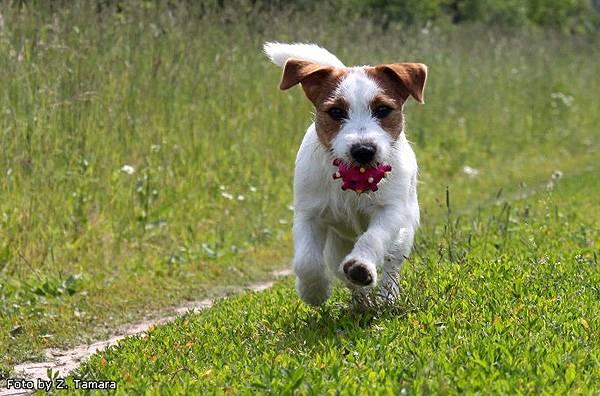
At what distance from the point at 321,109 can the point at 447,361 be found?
168 cm

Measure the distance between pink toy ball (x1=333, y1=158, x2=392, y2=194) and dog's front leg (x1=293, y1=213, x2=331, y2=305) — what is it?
401mm

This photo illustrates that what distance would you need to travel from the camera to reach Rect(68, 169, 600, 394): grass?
4242mm

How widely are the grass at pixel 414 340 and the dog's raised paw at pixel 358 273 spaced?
0.25m

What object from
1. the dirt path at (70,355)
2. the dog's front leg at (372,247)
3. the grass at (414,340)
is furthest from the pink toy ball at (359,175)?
the dirt path at (70,355)

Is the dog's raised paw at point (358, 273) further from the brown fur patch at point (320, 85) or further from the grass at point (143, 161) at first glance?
the grass at point (143, 161)

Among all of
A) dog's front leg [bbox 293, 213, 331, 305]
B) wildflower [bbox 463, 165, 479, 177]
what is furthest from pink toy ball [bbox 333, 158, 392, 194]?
wildflower [bbox 463, 165, 479, 177]

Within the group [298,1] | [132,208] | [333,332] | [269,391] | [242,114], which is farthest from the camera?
[298,1]

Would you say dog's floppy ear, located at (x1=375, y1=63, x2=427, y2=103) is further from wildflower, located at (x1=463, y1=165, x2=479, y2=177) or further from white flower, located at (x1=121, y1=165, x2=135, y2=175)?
wildflower, located at (x1=463, y1=165, x2=479, y2=177)

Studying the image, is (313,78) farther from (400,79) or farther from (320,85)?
(400,79)

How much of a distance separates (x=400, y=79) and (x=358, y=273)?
118 centimetres

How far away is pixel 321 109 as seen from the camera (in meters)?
5.55

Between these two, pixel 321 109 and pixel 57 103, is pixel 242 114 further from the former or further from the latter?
pixel 321 109

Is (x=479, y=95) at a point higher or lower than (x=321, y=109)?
lower

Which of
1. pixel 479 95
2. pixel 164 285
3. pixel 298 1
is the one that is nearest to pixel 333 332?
pixel 164 285
